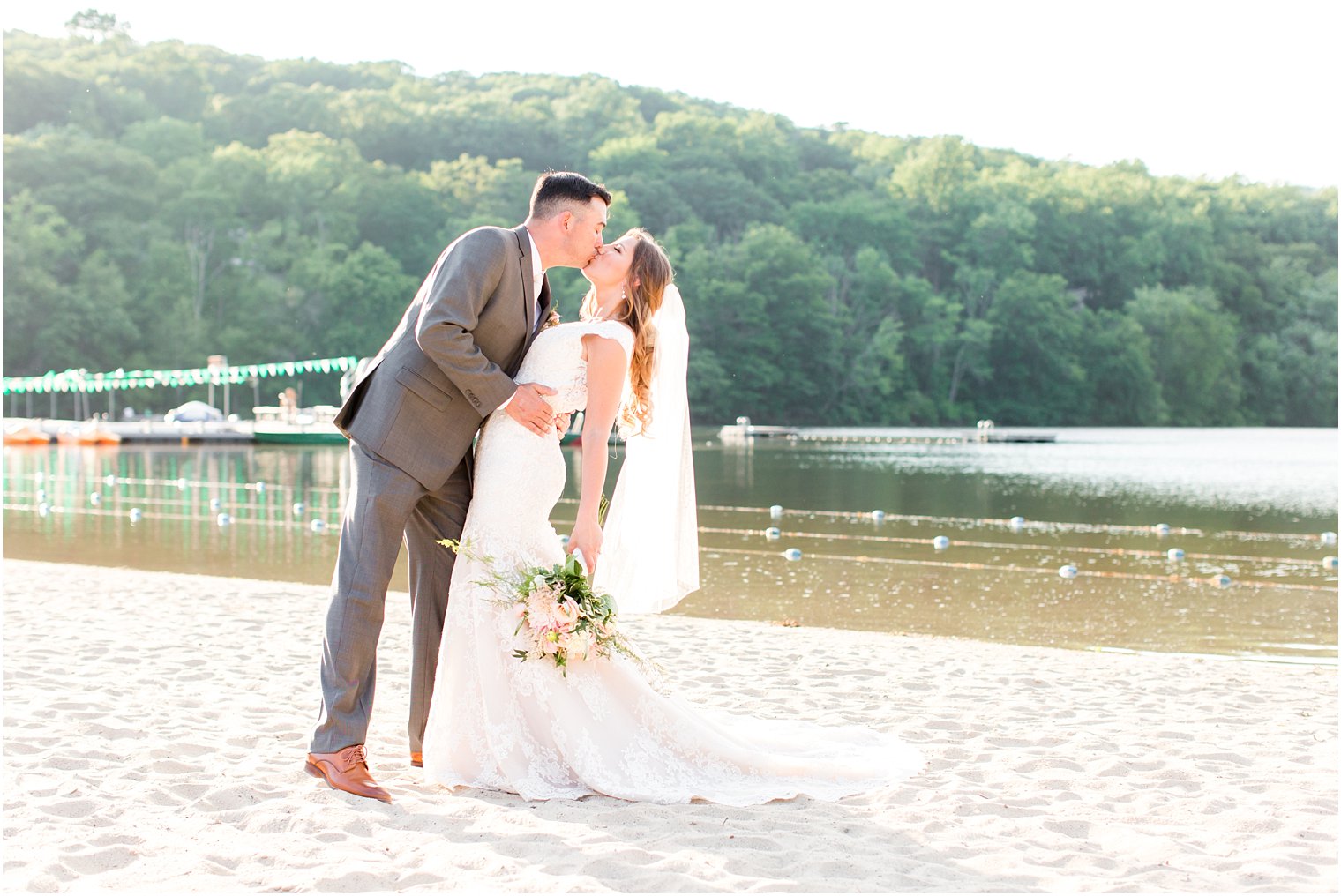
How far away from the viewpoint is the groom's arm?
3.82 meters

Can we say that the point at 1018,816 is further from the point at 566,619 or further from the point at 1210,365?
the point at 1210,365

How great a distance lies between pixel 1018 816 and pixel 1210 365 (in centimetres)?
7419

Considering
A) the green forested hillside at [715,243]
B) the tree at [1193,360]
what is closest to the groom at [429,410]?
the green forested hillside at [715,243]

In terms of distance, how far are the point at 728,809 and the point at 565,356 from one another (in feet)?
4.75

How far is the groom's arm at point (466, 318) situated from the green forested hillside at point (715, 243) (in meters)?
55.0

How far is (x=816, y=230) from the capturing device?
72.9 metres

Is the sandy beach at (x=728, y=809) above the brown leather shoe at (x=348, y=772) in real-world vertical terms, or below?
below

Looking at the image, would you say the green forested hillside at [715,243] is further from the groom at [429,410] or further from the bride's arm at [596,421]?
the bride's arm at [596,421]

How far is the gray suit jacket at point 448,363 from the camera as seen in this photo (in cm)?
385

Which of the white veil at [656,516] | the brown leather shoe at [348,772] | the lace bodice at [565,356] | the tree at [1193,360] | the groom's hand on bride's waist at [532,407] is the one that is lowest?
the brown leather shoe at [348,772]

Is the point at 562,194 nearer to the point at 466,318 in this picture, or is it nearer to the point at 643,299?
the point at 643,299

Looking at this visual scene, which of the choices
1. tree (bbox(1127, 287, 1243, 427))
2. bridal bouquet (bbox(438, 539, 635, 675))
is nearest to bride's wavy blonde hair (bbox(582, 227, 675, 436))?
bridal bouquet (bbox(438, 539, 635, 675))

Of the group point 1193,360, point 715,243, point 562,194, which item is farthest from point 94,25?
point 562,194

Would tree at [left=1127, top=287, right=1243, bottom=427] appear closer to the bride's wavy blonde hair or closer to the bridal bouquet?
the bride's wavy blonde hair
